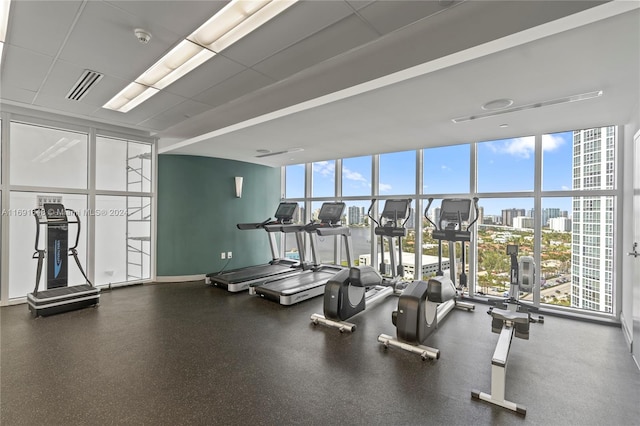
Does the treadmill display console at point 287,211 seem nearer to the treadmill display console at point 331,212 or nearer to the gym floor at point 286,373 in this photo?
the treadmill display console at point 331,212

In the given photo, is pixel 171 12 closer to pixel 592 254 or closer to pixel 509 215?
pixel 509 215

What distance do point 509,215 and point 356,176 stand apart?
127 inches

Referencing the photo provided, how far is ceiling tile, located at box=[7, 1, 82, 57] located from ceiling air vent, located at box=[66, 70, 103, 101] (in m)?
0.47

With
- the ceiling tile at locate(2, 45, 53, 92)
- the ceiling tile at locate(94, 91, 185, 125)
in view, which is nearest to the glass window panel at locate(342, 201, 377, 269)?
the ceiling tile at locate(94, 91, 185, 125)

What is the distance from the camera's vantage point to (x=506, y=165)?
15.9 ft

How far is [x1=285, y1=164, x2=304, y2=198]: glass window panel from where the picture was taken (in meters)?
7.98

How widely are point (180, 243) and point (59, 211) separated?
2.13 metres

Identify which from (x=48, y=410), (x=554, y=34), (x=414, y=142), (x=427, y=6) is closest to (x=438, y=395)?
(x=554, y=34)

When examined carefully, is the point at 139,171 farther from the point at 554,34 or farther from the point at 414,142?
the point at 554,34

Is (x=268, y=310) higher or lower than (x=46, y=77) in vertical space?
lower

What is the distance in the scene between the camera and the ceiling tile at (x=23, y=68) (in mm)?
3021

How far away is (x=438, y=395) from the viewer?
92.9 inches

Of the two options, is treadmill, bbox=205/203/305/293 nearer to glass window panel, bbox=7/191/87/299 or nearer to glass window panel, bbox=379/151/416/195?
glass window panel, bbox=379/151/416/195

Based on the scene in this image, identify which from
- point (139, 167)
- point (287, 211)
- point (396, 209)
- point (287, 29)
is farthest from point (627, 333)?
point (139, 167)
